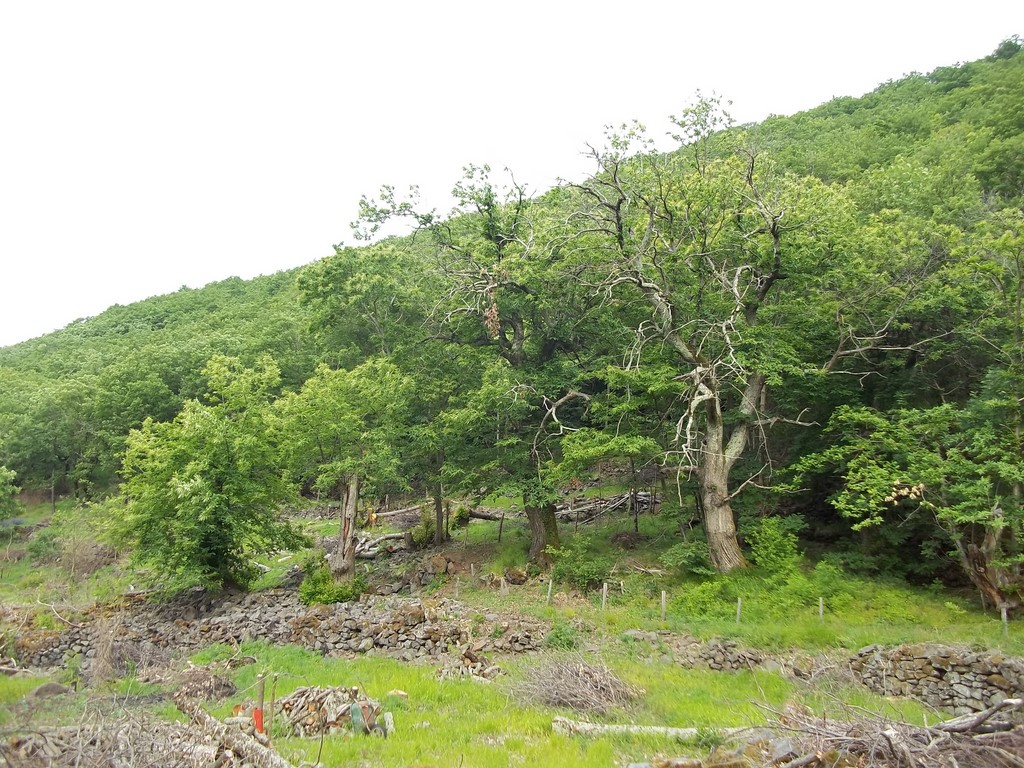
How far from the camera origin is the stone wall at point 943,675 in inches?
395

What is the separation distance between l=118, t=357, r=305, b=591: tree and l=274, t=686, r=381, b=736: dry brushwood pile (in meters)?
10.3

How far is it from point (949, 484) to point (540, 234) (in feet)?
39.3

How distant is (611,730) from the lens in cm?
856

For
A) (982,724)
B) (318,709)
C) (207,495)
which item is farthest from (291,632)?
(982,724)

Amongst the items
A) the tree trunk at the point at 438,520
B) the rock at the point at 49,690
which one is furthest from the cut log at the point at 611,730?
the tree trunk at the point at 438,520

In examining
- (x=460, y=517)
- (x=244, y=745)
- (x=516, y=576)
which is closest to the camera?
(x=244, y=745)

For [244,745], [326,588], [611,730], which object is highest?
[244,745]

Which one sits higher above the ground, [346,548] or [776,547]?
[346,548]

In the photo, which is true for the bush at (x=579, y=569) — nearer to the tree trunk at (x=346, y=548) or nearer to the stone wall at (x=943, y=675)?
the tree trunk at (x=346, y=548)

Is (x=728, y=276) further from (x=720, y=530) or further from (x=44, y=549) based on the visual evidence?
(x=44, y=549)

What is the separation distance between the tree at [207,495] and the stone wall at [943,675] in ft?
56.2

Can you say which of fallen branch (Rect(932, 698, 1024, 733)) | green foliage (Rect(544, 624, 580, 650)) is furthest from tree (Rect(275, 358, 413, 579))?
fallen branch (Rect(932, 698, 1024, 733))

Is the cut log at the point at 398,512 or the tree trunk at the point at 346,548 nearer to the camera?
the tree trunk at the point at 346,548

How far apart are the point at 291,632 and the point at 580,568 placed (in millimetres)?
8218
